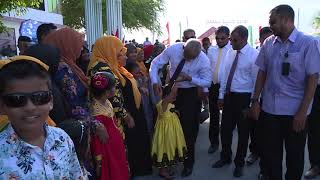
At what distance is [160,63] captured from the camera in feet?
16.0

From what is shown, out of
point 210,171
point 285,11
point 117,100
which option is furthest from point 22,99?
point 210,171

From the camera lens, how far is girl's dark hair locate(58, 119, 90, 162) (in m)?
2.27

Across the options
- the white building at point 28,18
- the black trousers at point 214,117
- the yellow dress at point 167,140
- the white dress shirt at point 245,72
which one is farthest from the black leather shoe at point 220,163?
the white building at point 28,18

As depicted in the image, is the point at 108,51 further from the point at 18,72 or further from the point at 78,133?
the point at 18,72

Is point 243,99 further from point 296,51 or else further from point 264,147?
point 296,51

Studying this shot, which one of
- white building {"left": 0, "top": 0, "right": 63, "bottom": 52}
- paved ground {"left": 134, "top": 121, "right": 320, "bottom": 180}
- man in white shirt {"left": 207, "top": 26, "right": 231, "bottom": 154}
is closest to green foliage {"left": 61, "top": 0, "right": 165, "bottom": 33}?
white building {"left": 0, "top": 0, "right": 63, "bottom": 52}

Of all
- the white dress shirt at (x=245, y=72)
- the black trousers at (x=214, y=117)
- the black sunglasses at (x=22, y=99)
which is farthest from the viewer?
the black trousers at (x=214, y=117)

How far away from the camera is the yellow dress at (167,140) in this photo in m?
4.52

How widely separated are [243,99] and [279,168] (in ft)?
3.80

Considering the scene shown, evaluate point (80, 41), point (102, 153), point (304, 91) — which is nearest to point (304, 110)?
point (304, 91)

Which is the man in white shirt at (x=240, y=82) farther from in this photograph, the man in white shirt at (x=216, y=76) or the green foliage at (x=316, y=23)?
the green foliage at (x=316, y=23)

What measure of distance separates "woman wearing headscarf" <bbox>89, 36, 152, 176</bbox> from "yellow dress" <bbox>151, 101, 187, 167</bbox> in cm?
15

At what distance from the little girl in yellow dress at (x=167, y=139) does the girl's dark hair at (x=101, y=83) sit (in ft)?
4.68

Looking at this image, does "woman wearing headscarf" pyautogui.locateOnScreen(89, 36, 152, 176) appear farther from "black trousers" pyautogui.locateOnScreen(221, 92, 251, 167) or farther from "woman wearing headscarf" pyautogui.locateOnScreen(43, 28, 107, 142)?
"black trousers" pyautogui.locateOnScreen(221, 92, 251, 167)
